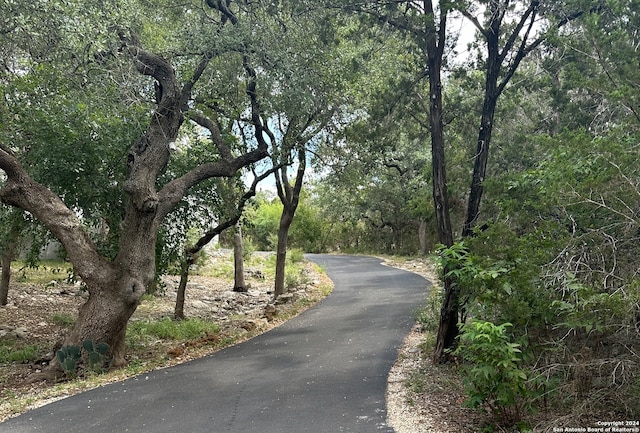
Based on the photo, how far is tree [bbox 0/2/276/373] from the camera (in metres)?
7.71

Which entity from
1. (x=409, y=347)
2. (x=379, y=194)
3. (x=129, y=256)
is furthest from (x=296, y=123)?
(x=379, y=194)

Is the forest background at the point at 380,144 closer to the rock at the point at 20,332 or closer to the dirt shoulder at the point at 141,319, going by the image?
the dirt shoulder at the point at 141,319

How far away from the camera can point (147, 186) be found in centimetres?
813

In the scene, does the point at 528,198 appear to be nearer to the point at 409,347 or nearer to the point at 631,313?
the point at 631,313

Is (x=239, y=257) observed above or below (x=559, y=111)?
below

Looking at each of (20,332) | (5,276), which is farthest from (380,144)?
(5,276)

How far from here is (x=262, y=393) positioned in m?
6.41

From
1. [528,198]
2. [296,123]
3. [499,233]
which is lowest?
[499,233]

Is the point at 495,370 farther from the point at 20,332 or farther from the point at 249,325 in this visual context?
the point at 20,332

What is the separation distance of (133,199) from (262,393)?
3.85 meters

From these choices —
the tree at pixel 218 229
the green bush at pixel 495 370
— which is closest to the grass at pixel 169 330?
the tree at pixel 218 229

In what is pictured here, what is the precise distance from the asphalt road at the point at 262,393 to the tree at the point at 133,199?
4.21 feet

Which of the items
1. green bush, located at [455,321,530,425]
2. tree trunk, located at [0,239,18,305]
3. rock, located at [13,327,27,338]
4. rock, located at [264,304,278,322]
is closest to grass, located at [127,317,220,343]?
rock, located at [264,304,278,322]

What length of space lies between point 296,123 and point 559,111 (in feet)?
18.0
